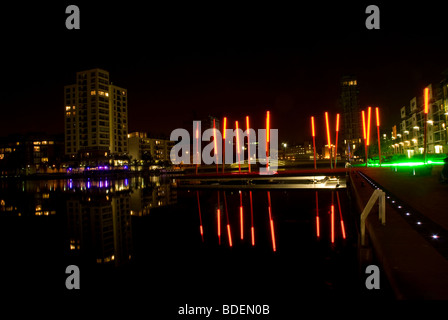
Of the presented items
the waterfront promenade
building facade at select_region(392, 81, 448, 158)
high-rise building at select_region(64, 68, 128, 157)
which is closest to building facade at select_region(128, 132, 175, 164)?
high-rise building at select_region(64, 68, 128, 157)

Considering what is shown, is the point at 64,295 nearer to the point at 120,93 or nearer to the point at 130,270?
the point at 130,270

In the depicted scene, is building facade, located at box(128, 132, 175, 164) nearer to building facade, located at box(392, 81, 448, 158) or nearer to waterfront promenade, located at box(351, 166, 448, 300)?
building facade, located at box(392, 81, 448, 158)

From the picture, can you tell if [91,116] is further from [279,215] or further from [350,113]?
[350,113]

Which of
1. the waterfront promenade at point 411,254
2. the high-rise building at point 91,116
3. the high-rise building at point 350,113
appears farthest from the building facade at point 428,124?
the high-rise building at point 91,116

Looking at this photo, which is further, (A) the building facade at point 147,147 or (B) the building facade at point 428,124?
(A) the building facade at point 147,147

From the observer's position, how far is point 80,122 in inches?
3433

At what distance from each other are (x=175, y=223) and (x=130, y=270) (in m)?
6.30

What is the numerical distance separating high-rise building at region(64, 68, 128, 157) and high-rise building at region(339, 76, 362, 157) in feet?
317

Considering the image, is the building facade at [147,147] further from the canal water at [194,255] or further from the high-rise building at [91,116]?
the canal water at [194,255]

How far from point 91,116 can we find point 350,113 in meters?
107

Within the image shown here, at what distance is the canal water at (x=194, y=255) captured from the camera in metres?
6.74

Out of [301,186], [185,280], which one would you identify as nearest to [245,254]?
[185,280]

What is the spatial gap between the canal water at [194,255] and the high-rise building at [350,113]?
128m
